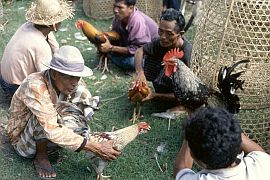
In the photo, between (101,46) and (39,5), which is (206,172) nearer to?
(39,5)

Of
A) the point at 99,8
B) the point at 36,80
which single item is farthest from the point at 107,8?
the point at 36,80

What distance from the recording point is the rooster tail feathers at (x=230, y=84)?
334cm

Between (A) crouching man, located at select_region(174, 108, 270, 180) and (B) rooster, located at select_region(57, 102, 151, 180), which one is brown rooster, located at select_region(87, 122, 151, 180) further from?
(A) crouching man, located at select_region(174, 108, 270, 180)

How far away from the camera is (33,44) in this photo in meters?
4.05

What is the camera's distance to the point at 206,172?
7.07ft

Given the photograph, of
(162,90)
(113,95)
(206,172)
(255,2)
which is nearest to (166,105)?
(162,90)

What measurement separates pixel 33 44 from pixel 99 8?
266 centimetres

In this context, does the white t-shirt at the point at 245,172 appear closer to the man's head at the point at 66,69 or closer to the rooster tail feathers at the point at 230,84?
the rooster tail feathers at the point at 230,84

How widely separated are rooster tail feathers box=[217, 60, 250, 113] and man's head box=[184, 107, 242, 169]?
→ 128cm

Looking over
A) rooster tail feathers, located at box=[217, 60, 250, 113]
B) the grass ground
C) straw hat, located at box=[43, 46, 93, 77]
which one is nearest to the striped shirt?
straw hat, located at box=[43, 46, 93, 77]

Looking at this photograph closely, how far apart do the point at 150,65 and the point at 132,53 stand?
0.54 metres

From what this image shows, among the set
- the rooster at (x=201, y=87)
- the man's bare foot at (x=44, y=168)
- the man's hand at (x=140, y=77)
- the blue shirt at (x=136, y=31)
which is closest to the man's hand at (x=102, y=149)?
the man's bare foot at (x=44, y=168)

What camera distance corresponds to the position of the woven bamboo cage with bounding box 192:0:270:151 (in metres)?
3.52

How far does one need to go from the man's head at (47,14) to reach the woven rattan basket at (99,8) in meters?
2.27
